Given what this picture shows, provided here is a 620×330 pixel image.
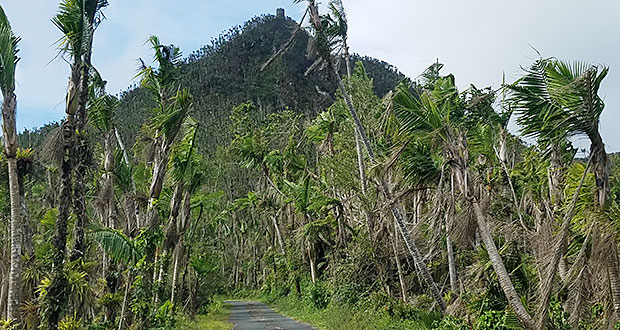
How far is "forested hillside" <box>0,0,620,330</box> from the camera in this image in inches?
321

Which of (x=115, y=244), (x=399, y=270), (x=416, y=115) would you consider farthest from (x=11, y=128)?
(x=399, y=270)

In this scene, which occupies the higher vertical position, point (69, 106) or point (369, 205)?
point (69, 106)

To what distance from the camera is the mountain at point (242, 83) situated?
61.3 meters

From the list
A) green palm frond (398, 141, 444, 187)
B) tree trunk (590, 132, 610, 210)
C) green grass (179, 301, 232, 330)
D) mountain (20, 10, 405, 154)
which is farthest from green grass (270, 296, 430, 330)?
mountain (20, 10, 405, 154)

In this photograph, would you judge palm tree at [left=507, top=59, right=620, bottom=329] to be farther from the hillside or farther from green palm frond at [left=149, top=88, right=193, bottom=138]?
the hillside

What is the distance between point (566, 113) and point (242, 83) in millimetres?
74328

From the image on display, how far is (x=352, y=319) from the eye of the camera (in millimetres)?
17188

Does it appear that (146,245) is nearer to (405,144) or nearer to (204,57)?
(405,144)

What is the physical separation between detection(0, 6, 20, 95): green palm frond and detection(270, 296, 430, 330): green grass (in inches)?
411

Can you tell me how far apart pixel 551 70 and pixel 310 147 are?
31.8 metres

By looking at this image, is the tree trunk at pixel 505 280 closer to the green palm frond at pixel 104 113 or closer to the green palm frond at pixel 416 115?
the green palm frond at pixel 416 115

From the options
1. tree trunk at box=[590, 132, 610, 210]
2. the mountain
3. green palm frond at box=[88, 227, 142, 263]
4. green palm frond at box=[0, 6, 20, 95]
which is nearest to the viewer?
tree trunk at box=[590, 132, 610, 210]

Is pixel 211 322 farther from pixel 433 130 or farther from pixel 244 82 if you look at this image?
pixel 244 82

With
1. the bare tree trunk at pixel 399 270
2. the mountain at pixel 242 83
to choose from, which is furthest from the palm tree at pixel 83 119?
the mountain at pixel 242 83
